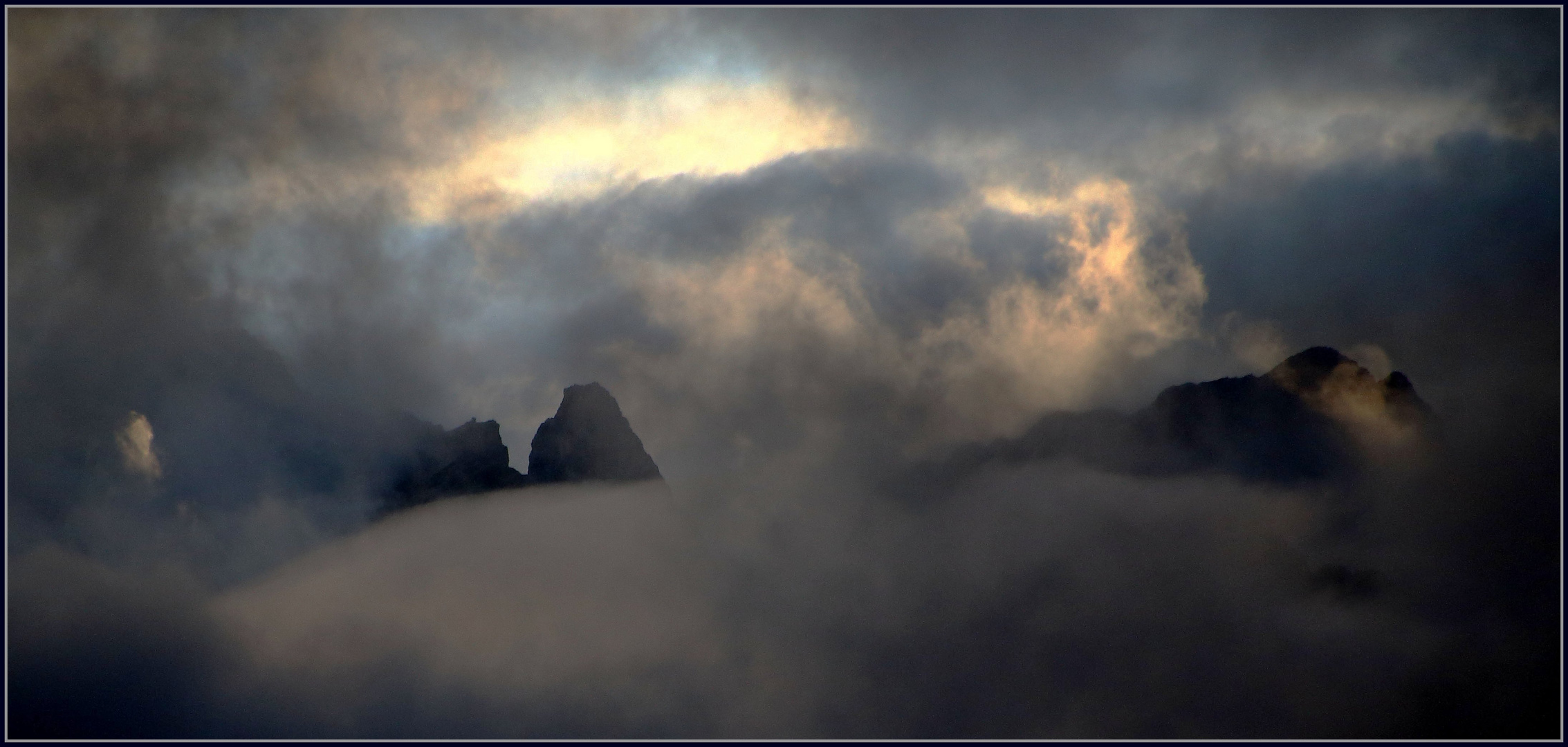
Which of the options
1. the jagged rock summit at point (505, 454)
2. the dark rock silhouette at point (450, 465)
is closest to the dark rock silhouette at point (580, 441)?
the jagged rock summit at point (505, 454)

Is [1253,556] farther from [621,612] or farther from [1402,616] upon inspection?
[621,612]

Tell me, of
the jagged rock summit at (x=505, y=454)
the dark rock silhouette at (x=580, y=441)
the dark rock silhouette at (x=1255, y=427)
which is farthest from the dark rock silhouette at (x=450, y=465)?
the dark rock silhouette at (x=1255, y=427)

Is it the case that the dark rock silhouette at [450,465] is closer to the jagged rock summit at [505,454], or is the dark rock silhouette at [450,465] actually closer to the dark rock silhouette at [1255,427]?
the jagged rock summit at [505,454]

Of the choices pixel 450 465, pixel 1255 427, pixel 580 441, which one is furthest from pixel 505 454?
pixel 1255 427

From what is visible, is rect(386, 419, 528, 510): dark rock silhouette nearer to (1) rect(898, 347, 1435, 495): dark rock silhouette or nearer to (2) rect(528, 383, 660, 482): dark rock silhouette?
(2) rect(528, 383, 660, 482): dark rock silhouette

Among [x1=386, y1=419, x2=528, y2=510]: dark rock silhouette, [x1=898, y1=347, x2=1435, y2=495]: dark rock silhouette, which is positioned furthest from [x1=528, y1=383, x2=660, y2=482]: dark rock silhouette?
[x1=898, y1=347, x2=1435, y2=495]: dark rock silhouette

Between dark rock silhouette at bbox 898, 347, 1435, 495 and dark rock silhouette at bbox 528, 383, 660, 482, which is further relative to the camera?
dark rock silhouette at bbox 528, 383, 660, 482

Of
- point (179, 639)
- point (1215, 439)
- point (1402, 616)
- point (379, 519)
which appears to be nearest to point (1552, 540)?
point (1402, 616)

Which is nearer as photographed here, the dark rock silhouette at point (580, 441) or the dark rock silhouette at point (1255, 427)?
the dark rock silhouette at point (1255, 427)
